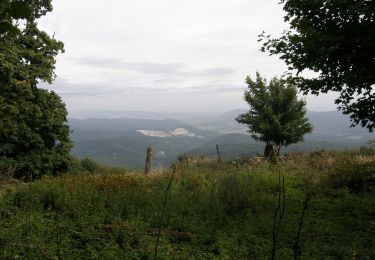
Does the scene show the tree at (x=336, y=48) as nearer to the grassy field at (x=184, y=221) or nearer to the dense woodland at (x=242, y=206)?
the dense woodland at (x=242, y=206)

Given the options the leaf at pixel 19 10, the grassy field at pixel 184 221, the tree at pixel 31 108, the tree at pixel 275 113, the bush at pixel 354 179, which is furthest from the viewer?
the tree at pixel 275 113

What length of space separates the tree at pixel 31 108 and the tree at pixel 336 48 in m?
15.7

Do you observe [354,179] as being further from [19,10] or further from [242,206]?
[19,10]

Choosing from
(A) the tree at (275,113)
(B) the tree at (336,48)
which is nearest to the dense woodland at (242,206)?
(B) the tree at (336,48)

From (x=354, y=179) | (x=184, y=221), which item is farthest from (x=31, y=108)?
(x=354, y=179)

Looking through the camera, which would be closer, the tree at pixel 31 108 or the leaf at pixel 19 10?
the leaf at pixel 19 10

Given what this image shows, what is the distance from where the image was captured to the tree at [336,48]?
8076mm

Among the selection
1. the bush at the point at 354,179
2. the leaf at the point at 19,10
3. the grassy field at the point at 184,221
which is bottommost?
the grassy field at the point at 184,221

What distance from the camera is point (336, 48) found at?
26.6 ft

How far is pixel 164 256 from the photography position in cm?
655

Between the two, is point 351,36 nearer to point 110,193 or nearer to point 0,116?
point 110,193

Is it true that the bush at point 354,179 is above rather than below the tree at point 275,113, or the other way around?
below

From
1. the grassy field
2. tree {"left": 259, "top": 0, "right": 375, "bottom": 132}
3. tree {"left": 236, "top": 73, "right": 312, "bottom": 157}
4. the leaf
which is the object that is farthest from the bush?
the leaf

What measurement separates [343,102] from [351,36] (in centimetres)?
230
